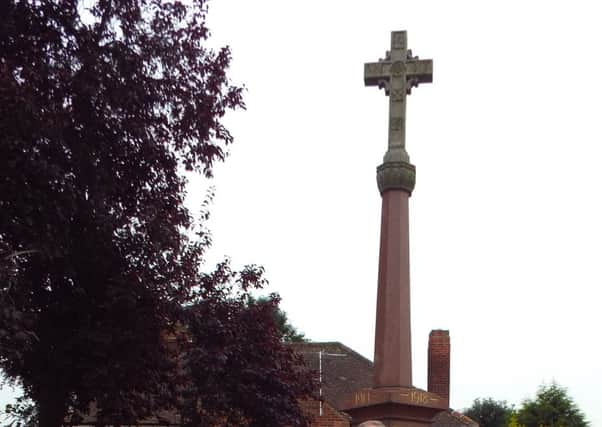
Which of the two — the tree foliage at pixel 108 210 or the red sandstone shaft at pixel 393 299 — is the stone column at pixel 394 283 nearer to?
the red sandstone shaft at pixel 393 299

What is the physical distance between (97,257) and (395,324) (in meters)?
3.66

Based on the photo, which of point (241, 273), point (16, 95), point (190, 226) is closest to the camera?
point (16, 95)

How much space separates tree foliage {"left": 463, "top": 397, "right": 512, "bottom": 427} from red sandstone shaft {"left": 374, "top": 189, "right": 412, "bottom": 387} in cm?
4439

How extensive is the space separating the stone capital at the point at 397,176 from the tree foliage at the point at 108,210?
205cm

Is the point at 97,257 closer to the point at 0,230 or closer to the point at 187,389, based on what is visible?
the point at 0,230

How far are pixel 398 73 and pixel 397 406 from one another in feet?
15.2

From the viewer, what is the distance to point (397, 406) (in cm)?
933

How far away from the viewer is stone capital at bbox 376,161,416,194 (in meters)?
10.5

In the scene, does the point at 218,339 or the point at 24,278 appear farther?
the point at 218,339

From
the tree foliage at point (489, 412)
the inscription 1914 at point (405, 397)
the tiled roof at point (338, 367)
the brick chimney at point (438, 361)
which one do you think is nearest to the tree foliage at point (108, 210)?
the inscription 1914 at point (405, 397)

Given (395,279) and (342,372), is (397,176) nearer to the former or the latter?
(395,279)

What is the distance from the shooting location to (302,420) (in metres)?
11.3

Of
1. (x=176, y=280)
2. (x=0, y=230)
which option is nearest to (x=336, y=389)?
(x=176, y=280)

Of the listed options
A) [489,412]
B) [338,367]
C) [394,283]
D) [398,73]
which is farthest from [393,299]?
[489,412]
